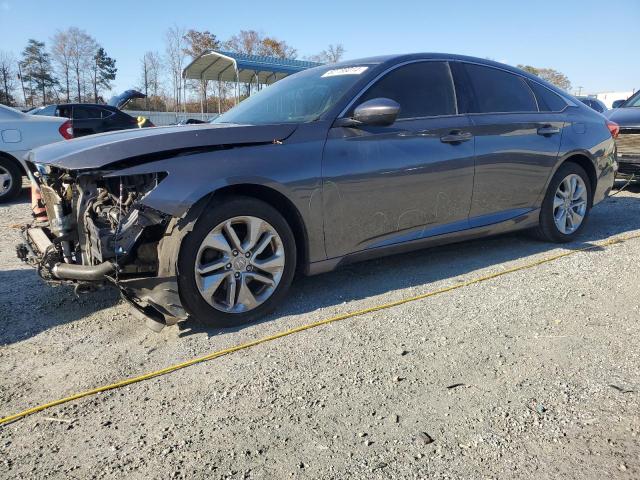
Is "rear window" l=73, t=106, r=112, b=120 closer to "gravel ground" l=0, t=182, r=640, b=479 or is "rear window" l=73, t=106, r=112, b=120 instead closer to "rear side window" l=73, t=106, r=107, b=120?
"rear side window" l=73, t=106, r=107, b=120

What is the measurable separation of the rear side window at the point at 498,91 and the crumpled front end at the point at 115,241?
286 centimetres

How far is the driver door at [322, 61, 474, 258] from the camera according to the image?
346cm

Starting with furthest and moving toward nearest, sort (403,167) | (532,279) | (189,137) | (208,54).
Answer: (208,54), (532,279), (403,167), (189,137)

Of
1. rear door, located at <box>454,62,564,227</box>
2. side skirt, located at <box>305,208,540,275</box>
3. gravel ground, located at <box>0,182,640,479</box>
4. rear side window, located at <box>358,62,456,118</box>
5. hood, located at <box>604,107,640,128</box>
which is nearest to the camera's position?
gravel ground, located at <box>0,182,640,479</box>

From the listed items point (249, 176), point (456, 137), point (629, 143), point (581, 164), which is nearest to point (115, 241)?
point (249, 176)

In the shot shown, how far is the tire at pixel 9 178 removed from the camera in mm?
7531

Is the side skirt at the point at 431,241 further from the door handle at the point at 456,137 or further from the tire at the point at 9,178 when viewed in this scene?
the tire at the point at 9,178

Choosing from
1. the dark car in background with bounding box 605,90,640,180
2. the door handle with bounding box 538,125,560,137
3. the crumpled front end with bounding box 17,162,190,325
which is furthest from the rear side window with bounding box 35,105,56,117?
the dark car in background with bounding box 605,90,640,180

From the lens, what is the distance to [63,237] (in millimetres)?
3146

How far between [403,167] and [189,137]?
5.13ft

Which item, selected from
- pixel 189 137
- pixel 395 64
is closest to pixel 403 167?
pixel 395 64

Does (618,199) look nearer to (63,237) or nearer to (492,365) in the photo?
(492,365)

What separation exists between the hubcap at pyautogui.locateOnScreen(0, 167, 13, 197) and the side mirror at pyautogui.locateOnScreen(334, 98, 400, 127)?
630 cm

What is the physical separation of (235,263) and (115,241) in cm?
70
